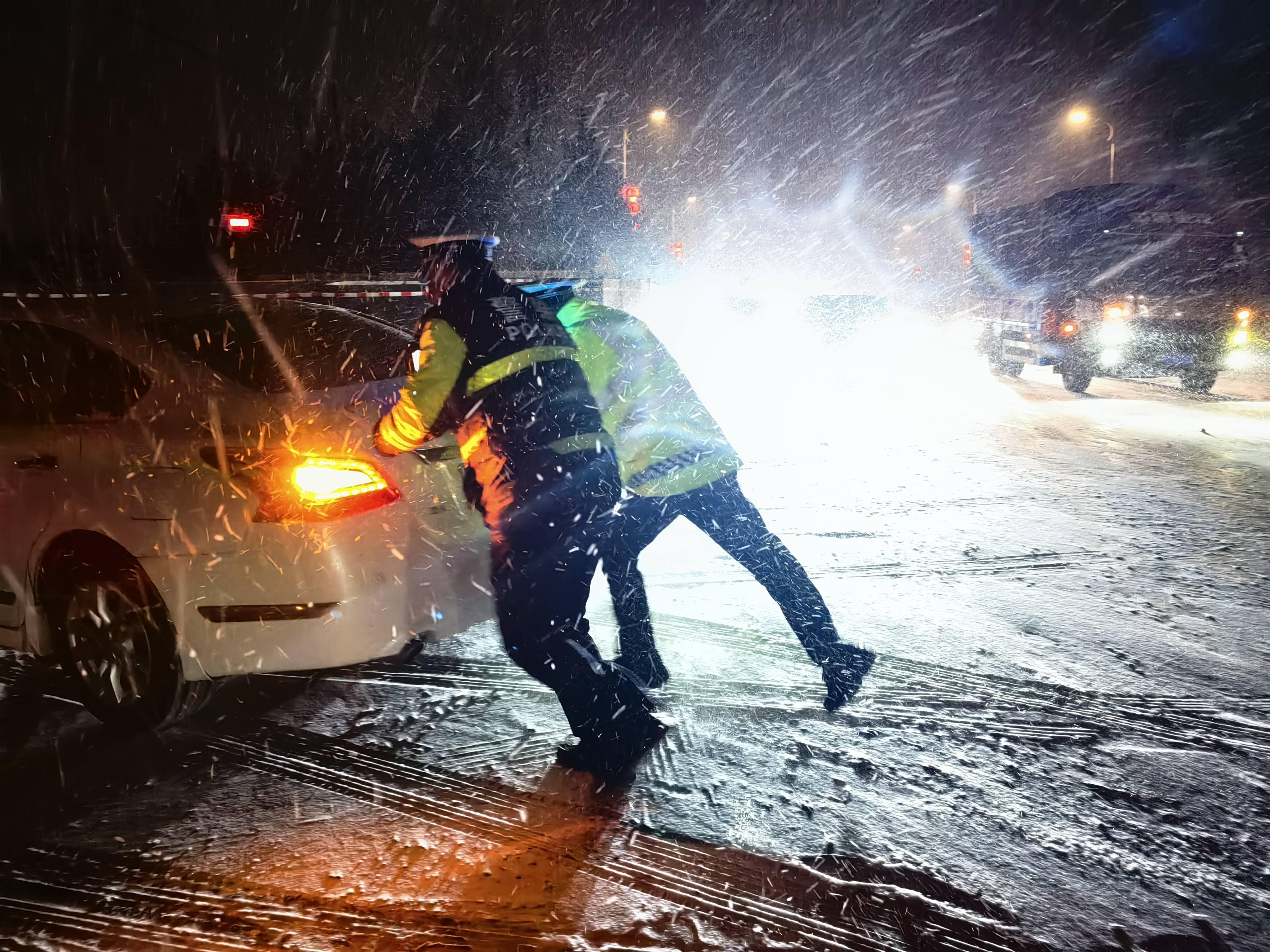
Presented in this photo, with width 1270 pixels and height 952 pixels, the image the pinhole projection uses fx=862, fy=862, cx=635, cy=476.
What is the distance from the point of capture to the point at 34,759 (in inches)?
124

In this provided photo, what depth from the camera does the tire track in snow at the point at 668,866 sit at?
87.4 inches

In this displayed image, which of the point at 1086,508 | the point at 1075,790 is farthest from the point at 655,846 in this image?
the point at 1086,508

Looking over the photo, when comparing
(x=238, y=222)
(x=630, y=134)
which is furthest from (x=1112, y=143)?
(x=238, y=222)

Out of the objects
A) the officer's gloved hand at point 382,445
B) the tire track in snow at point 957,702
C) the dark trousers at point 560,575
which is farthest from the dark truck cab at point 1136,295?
the officer's gloved hand at point 382,445

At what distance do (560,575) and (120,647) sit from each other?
66.9 inches

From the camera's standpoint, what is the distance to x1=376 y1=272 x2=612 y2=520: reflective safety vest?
9.36ft

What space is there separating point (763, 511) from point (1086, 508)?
2276 mm

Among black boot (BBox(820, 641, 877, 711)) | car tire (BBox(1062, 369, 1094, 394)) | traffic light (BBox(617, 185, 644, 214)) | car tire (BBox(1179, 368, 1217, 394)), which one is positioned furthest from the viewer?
traffic light (BBox(617, 185, 644, 214))

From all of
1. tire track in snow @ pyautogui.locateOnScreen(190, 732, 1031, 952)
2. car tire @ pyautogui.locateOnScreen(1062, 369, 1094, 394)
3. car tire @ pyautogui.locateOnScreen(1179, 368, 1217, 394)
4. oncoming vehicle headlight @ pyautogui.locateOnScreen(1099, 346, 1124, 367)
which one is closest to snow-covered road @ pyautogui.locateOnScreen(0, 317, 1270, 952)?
tire track in snow @ pyautogui.locateOnScreen(190, 732, 1031, 952)

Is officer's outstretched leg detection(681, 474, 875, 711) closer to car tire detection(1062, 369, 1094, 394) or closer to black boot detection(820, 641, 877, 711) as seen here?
black boot detection(820, 641, 877, 711)

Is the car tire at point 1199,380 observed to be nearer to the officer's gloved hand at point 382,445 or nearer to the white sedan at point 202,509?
the white sedan at point 202,509

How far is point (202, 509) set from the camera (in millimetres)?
2873

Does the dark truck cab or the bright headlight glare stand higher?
the dark truck cab

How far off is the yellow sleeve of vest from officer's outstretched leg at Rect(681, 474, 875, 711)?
3.82 ft
